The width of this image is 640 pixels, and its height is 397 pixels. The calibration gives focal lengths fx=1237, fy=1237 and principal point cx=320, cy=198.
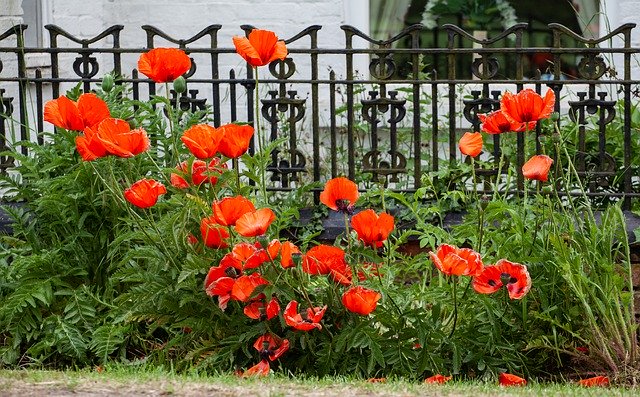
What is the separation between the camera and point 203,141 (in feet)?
13.4

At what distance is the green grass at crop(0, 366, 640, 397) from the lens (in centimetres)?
349

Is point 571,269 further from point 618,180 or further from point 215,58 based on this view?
point 215,58

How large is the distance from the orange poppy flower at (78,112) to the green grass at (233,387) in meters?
0.91

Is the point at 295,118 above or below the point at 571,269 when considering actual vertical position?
above

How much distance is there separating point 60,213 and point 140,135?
0.87m

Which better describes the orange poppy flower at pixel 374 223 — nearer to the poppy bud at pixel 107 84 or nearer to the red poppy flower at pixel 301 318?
the red poppy flower at pixel 301 318

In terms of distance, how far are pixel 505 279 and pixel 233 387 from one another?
1.08m

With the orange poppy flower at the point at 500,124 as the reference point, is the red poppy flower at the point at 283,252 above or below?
below

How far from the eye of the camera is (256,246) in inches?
165

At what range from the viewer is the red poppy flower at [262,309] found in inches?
162

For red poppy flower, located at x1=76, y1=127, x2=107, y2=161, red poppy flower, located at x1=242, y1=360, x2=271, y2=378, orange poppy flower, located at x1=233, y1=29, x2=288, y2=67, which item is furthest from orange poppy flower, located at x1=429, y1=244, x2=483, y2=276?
red poppy flower, located at x1=76, y1=127, x2=107, y2=161

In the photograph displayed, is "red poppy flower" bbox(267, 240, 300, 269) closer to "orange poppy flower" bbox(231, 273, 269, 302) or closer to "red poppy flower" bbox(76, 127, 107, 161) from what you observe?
"orange poppy flower" bbox(231, 273, 269, 302)

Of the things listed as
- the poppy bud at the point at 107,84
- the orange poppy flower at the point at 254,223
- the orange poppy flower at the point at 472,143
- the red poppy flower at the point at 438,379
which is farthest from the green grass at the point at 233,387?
the poppy bud at the point at 107,84

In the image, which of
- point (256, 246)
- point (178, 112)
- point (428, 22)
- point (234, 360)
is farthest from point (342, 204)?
point (428, 22)
